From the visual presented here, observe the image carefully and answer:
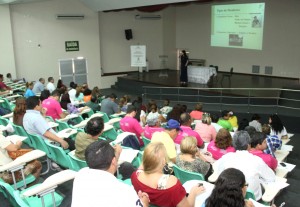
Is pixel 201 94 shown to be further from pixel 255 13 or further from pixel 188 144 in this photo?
pixel 188 144

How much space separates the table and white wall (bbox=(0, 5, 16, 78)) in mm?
6983

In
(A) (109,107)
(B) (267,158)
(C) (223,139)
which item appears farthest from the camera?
(A) (109,107)

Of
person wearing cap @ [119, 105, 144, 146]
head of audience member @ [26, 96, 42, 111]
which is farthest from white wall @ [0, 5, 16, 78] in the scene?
person wearing cap @ [119, 105, 144, 146]

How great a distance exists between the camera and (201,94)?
11.1 metres

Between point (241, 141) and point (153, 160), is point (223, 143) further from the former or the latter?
point (153, 160)

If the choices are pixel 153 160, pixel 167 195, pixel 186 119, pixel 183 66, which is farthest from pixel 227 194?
pixel 183 66

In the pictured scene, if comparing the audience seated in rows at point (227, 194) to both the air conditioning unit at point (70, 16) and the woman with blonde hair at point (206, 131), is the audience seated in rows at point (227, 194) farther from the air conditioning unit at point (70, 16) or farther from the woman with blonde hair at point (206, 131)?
the air conditioning unit at point (70, 16)

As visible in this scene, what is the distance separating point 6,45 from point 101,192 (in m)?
11.3

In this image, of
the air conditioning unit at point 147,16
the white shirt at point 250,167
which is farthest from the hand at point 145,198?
the air conditioning unit at point 147,16

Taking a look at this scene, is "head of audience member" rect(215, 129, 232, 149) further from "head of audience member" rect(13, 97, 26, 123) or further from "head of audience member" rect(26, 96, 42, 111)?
"head of audience member" rect(13, 97, 26, 123)

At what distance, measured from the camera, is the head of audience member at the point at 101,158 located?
6.89 feet

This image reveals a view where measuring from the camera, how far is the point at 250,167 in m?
3.23

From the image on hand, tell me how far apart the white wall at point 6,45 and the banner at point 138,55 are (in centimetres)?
484

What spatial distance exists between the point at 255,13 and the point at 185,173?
11150mm
